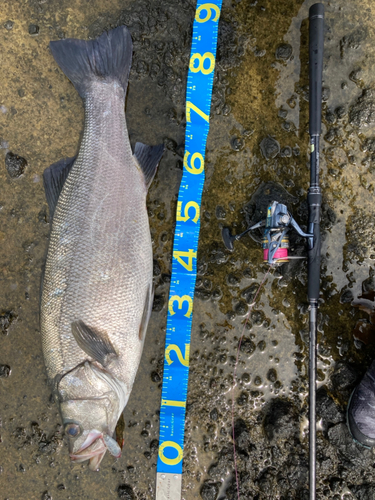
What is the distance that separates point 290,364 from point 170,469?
3.60 ft

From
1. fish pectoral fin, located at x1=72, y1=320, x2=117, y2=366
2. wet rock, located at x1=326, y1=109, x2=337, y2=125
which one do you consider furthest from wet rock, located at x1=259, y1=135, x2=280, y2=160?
fish pectoral fin, located at x1=72, y1=320, x2=117, y2=366

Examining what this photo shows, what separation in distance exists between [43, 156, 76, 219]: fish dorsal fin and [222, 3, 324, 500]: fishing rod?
4.19 ft

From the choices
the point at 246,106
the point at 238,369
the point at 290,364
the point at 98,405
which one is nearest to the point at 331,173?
the point at 246,106

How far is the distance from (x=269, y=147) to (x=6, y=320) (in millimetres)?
2225

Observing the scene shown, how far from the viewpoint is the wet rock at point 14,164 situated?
2418mm

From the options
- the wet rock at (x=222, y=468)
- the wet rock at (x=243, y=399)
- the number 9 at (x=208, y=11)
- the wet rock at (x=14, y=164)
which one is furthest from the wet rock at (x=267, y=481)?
the number 9 at (x=208, y=11)

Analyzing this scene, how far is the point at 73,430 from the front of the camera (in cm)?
186

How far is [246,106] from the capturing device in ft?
7.87

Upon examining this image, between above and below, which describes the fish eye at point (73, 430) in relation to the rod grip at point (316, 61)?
below

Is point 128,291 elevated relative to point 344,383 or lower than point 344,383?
elevated

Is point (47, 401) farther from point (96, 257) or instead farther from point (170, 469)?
point (96, 257)

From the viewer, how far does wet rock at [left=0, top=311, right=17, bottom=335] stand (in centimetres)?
243

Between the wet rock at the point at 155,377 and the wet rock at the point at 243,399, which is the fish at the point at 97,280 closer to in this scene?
the wet rock at the point at 155,377

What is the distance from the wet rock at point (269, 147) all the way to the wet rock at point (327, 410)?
1.69 m
